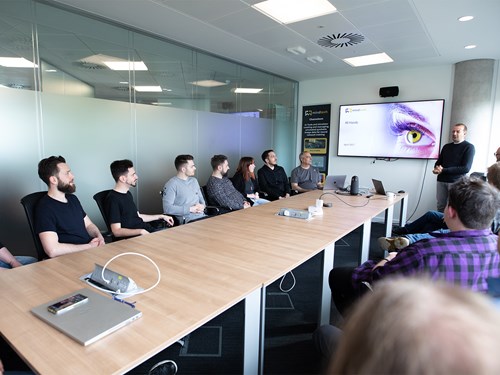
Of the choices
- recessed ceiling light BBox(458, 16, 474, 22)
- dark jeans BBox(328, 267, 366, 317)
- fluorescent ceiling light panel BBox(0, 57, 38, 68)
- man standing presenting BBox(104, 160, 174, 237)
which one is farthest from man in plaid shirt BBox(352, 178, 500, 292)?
fluorescent ceiling light panel BBox(0, 57, 38, 68)

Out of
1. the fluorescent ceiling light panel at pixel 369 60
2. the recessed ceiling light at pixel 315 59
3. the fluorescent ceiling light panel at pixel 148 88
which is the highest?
the fluorescent ceiling light panel at pixel 369 60

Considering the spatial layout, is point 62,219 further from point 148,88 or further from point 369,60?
point 369,60

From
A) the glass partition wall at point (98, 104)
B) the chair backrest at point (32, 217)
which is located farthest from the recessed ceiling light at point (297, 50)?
the chair backrest at point (32, 217)

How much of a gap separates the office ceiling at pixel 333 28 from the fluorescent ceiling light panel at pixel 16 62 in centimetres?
72

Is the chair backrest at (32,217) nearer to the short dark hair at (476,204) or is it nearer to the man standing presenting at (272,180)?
the short dark hair at (476,204)

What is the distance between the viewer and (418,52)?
15.0 ft

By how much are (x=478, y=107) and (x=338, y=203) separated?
10.4ft

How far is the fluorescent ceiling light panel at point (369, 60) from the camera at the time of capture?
4855mm

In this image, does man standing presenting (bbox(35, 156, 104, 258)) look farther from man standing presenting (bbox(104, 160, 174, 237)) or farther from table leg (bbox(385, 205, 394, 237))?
table leg (bbox(385, 205, 394, 237))

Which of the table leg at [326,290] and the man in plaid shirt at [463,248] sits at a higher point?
the man in plaid shirt at [463,248]

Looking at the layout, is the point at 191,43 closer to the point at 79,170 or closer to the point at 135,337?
the point at 79,170

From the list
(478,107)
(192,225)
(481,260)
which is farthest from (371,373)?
(478,107)

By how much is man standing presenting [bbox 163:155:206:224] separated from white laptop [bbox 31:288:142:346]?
2036 mm

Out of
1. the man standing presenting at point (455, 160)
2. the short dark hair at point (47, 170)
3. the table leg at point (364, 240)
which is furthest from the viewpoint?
the man standing presenting at point (455, 160)
